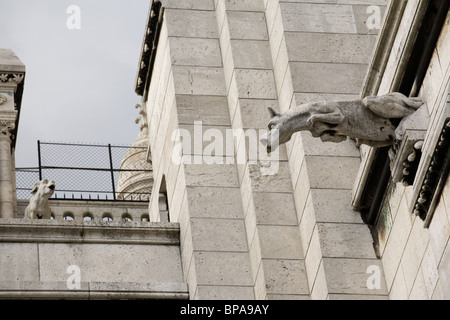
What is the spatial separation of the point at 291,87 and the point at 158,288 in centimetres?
424

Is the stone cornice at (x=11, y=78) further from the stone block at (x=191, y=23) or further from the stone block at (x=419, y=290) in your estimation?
the stone block at (x=419, y=290)

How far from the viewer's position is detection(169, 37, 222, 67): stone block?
31.1 meters

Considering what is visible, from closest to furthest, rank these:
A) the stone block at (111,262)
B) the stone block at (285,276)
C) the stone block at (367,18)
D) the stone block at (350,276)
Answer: the stone block at (350,276) < the stone block at (285,276) < the stone block at (111,262) < the stone block at (367,18)

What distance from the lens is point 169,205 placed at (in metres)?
31.5

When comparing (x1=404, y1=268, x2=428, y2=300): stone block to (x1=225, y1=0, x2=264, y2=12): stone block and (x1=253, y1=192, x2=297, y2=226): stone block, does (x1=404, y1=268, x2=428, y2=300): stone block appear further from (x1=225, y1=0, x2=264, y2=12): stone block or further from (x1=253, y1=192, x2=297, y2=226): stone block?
(x1=225, y1=0, x2=264, y2=12): stone block

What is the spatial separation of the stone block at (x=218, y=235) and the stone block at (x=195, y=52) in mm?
3527

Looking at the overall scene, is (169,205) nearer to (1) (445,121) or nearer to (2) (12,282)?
(2) (12,282)

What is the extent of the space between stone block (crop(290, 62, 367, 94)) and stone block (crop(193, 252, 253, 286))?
3.15m

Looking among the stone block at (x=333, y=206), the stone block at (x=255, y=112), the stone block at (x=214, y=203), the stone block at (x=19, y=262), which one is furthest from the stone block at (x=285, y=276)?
the stone block at (x=19, y=262)

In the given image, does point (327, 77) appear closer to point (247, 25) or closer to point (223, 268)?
point (247, 25)

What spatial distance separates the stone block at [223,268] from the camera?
1111 inches

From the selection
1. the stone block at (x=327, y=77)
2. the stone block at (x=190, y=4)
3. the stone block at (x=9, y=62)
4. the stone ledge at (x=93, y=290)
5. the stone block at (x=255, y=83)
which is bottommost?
the stone ledge at (x=93, y=290)

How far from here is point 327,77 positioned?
29.2m

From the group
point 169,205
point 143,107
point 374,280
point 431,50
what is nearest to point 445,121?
point 431,50
